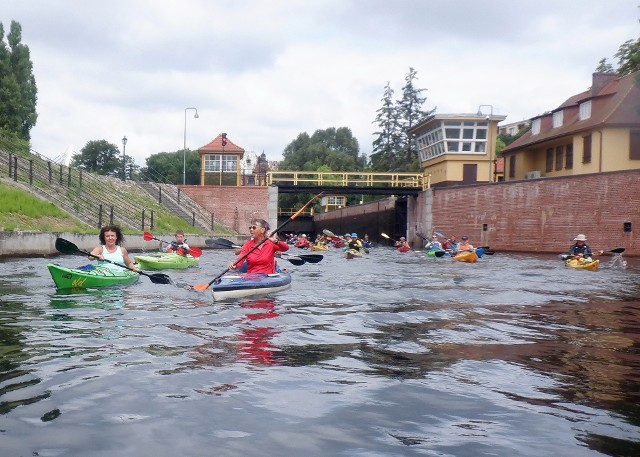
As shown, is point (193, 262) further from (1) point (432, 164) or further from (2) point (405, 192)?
(1) point (432, 164)

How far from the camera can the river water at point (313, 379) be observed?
13.4ft

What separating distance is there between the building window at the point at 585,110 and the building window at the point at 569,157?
5.98ft

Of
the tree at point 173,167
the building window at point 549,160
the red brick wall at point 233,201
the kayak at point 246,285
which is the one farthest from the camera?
the tree at point 173,167

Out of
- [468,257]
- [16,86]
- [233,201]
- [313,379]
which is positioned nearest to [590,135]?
[468,257]

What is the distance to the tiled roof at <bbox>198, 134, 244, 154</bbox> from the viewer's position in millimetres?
56969

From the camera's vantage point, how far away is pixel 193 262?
20.4 m

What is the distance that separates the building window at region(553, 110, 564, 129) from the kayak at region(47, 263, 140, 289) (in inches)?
1429

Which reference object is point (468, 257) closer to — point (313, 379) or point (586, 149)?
point (586, 149)

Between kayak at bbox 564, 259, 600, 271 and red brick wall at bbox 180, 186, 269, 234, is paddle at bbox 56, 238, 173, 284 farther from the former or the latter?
red brick wall at bbox 180, 186, 269, 234

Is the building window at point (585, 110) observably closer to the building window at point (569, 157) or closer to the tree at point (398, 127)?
the building window at point (569, 157)

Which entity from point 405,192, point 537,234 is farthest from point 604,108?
point 405,192

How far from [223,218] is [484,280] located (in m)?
35.8

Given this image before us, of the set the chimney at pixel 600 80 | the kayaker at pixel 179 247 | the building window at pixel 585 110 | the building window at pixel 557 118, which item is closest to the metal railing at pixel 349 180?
the building window at pixel 557 118

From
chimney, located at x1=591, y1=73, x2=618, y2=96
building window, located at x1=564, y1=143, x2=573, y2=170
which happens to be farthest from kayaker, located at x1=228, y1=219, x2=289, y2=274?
chimney, located at x1=591, y1=73, x2=618, y2=96
